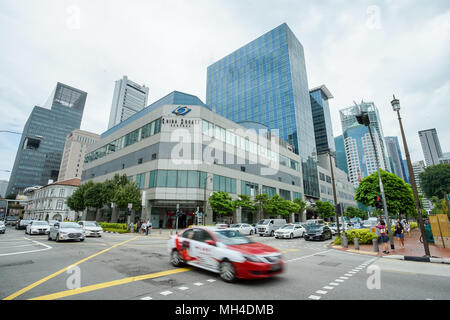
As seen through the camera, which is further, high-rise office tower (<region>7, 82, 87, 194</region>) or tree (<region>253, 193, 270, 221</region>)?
high-rise office tower (<region>7, 82, 87, 194</region>)

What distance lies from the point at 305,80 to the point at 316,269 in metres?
90.4

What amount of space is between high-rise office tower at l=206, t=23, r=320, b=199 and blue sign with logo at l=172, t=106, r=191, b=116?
43775mm

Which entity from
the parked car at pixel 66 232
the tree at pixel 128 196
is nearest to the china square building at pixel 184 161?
the tree at pixel 128 196

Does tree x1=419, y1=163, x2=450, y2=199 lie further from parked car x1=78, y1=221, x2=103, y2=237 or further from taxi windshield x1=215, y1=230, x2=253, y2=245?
parked car x1=78, y1=221, x2=103, y2=237

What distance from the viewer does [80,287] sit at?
559 centimetres

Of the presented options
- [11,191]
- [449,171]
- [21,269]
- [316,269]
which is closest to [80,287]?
[21,269]

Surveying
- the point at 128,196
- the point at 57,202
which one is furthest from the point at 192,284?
the point at 57,202

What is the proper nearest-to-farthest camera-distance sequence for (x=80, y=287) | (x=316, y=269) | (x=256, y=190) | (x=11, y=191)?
(x=80, y=287) → (x=316, y=269) → (x=256, y=190) → (x=11, y=191)

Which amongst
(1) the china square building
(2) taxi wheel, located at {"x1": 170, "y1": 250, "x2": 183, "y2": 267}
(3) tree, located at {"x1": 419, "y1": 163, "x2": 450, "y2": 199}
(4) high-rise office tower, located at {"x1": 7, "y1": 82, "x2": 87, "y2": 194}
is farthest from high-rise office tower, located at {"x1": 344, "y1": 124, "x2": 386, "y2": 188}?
(4) high-rise office tower, located at {"x1": 7, "y1": 82, "x2": 87, "y2": 194}

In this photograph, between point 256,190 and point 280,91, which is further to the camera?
point 280,91

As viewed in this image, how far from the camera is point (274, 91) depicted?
80.1m

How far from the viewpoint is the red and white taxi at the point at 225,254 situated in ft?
19.9

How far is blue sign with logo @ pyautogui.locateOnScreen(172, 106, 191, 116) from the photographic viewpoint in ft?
123
